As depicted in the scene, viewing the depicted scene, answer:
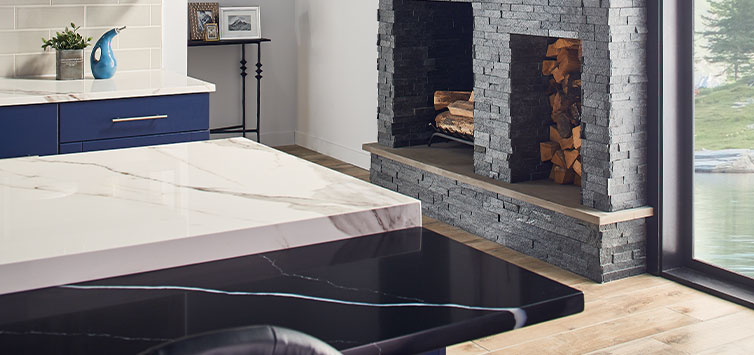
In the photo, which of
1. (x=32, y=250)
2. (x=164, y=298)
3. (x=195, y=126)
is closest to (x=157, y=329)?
(x=164, y=298)

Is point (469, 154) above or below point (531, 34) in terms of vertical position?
below

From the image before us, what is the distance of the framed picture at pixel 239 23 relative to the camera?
6.14 meters

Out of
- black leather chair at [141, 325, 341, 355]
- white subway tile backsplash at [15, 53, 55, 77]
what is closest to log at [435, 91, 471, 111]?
white subway tile backsplash at [15, 53, 55, 77]

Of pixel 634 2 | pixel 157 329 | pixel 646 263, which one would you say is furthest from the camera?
pixel 646 263

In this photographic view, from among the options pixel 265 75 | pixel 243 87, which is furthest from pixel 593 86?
pixel 265 75

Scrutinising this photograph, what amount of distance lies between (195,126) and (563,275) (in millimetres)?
1727

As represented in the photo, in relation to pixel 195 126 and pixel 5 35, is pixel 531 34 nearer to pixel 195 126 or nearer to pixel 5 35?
pixel 195 126

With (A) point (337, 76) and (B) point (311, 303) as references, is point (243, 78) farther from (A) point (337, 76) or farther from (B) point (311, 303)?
(B) point (311, 303)

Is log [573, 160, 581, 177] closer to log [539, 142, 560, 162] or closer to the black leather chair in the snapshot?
log [539, 142, 560, 162]

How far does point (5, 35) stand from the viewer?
3840 mm

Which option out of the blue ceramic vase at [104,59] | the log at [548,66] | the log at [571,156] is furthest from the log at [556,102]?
the blue ceramic vase at [104,59]

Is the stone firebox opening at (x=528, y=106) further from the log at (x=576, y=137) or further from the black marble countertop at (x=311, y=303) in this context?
the black marble countertop at (x=311, y=303)

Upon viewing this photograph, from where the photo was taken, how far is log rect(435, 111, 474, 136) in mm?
4715

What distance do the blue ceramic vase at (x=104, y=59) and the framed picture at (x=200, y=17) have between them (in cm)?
219
